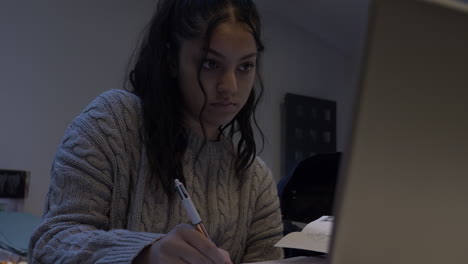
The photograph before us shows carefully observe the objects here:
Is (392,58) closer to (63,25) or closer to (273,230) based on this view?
(273,230)

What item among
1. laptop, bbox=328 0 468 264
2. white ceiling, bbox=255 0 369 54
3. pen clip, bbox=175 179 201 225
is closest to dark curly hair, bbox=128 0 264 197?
pen clip, bbox=175 179 201 225

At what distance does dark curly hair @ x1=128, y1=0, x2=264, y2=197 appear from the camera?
35.1 inches

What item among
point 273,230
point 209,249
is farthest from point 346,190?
A: point 273,230

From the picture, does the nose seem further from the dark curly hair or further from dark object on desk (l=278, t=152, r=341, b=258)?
dark object on desk (l=278, t=152, r=341, b=258)

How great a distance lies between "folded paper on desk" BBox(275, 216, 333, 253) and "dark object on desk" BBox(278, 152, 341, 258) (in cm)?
56

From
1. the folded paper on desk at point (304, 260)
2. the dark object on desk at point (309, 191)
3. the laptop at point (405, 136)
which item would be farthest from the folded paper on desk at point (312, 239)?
the dark object on desk at point (309, 191)

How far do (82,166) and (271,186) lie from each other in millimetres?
424

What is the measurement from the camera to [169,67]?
0.96 meters

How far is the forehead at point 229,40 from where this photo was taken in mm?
882

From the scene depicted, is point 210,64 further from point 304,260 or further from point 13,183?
point 13,183

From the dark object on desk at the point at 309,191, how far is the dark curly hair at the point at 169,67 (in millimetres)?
414

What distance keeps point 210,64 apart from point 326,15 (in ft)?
8.50

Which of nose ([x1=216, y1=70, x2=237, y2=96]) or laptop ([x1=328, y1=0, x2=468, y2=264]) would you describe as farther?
nose ([x1=216, y1=70, x2=237, y2=96])

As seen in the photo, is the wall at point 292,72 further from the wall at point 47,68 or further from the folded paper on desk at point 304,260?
the folded paper on desk at point 304,260
